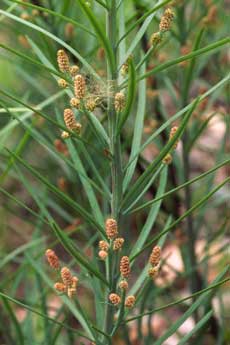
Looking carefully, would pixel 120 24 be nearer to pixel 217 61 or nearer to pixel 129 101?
pixel 129 101

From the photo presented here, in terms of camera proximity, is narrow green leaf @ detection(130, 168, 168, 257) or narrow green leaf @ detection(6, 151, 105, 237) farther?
narrow green leaf @ detection(130, 168, 168, 257)

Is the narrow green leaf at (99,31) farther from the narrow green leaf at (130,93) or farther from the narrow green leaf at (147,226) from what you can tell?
the narrow green leaf at (147,226)

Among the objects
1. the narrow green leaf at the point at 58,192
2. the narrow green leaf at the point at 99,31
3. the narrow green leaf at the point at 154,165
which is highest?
the narrow green leaf at the point at 99,31

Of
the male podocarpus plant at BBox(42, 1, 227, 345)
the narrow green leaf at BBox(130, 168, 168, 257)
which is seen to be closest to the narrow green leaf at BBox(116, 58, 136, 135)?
the male podocarpus plant at BBox(42, 1, 227, 345)

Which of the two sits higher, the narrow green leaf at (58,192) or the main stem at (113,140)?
the main stem at (113,140)

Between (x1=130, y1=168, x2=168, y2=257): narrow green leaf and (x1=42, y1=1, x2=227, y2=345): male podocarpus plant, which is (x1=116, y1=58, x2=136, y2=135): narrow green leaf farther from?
(x1=130, y1=168, x2=168, y2=257): narrow green leaf

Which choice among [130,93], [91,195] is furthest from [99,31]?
[91,195]

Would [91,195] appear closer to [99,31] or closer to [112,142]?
[112,142]

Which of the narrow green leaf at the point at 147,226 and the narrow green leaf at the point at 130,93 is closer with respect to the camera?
the narrow green leaf at the point at 130,93

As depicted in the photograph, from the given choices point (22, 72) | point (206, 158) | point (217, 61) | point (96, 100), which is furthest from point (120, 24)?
point (206, 158)

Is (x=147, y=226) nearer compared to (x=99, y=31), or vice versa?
(x=99, y=31)

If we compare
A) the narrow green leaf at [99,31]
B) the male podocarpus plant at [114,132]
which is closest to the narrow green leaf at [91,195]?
the male podocarpus plant at [114,132]
